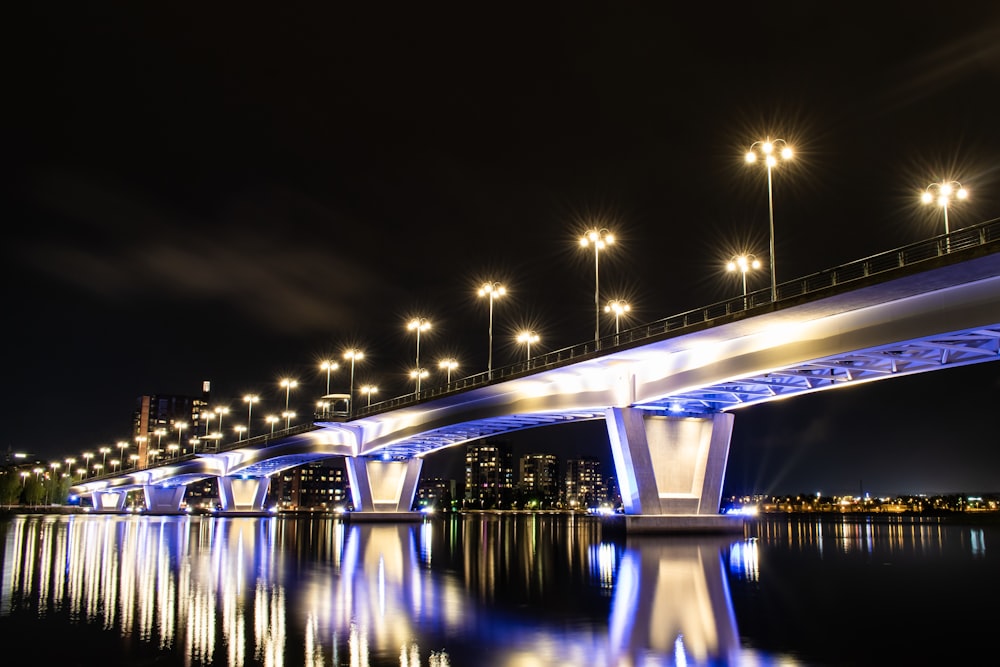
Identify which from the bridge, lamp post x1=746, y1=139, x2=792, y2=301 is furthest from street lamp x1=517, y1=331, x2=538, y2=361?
lamp post x1=746, y1=139, x2=792, y2=301

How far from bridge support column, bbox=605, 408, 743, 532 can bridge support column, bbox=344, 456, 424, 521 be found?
138ft

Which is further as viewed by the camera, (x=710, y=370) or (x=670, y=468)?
(x=670, y=468)

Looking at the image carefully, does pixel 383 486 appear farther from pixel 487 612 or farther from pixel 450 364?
pixel 487 612

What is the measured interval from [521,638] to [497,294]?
4891 cm

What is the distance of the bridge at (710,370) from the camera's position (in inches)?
1250

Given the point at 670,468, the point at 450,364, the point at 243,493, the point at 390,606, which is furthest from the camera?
the point at 243,493

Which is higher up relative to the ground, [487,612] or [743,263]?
[743,263]

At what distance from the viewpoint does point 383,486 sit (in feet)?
295

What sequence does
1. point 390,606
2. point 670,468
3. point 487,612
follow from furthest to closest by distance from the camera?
point 670,468 → point 390,606 → point 487,612

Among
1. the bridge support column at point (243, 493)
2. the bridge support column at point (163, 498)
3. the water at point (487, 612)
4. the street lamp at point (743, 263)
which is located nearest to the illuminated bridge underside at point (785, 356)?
the street lamp at point (743, 263)

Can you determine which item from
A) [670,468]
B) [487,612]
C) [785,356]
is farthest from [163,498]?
[487,612]

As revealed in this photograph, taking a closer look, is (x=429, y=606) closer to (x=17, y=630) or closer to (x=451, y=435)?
(x=17, y=630)

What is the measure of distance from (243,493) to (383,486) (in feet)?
205

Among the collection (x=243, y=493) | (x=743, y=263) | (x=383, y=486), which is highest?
(x=743, y=263)
